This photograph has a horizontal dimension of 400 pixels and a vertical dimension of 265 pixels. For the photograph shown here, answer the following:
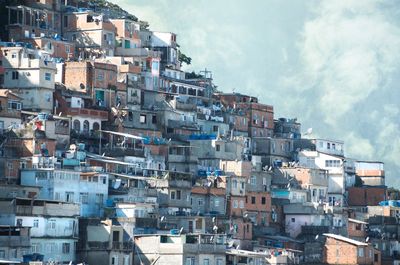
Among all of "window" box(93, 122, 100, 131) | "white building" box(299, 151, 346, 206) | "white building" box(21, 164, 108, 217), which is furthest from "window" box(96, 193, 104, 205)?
"white building" box(299, 151, 346, 206)

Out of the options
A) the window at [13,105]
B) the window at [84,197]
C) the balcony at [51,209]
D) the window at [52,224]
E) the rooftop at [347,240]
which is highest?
the window at [13,105]

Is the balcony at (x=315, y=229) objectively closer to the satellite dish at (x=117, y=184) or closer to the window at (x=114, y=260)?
the satellite dish at (x=117, y=184)

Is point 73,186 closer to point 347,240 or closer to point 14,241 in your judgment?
point 14,241

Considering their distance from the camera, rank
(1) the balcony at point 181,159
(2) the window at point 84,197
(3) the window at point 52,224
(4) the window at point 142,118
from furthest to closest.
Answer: (4) the window at point 142,118, (1) the balcony at point 181,159, (2) the window at point 84,197, (3) the window at point 52,224

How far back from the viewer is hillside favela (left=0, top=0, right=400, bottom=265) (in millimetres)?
96062

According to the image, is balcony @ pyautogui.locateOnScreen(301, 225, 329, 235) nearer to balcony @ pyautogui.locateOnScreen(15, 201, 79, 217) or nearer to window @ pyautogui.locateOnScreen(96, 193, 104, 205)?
window @ pyautogui.locateOnScreen(96, 193, 104, 205)

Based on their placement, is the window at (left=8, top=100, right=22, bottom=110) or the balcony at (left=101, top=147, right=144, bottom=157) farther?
the balcony at (left=101, top=147, right=144, bottom=157)

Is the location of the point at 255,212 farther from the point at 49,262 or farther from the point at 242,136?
the point at 49,262

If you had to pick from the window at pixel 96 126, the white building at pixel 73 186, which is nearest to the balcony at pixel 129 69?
the window at pixel 96 126

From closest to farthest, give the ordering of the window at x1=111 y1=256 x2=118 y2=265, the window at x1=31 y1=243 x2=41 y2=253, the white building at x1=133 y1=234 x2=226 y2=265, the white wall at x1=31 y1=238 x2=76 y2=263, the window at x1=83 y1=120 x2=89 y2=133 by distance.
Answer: the window at x1=31 y1=243 x2=41 y2=253 < the white wall at x1=31 y1=238 x2=76 y2=263 < the window at x1=111 y1=256 x2=118 y2=265 < the white building at x1=133 y1=234 x2=226 y2=265 < the window at x1=83 y1=120 x2=89 y2=133

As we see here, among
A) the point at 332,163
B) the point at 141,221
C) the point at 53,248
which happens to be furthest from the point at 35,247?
the point at 332,163

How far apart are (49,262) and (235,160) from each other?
29529 mm

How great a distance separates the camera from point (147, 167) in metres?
108

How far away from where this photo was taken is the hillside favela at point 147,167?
315ft
